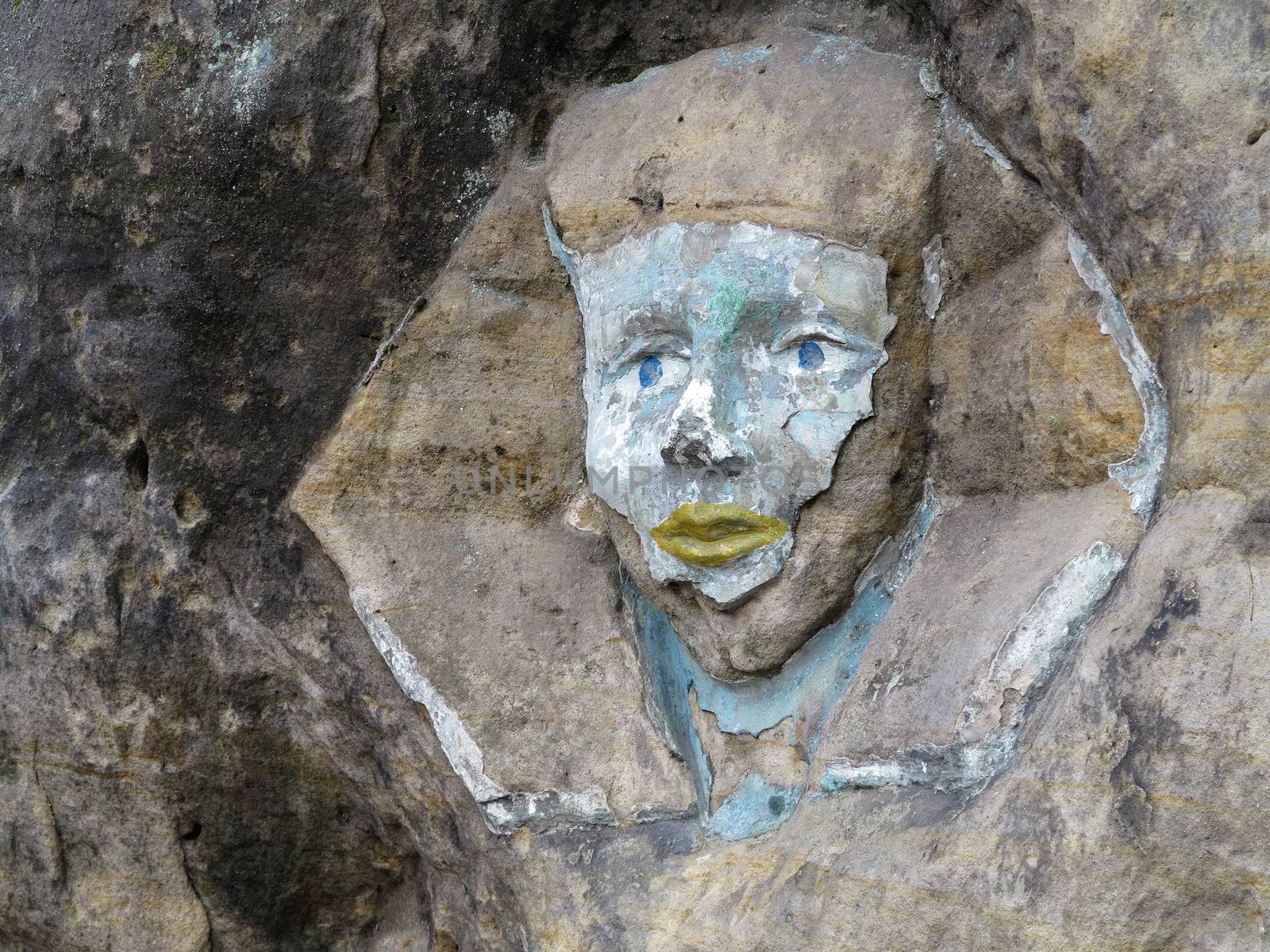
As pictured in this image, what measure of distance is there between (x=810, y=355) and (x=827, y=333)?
1.9 inches

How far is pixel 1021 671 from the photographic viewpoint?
218 cm

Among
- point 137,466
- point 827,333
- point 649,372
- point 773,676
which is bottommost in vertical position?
point 773,676

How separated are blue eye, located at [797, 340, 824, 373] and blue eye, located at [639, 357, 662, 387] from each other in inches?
10.0

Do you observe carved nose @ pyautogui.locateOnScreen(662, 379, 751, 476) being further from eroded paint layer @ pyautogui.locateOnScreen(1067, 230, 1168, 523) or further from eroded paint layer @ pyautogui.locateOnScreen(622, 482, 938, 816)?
eroded paint layer @ pyautogui.locateOnScreen(1067, 230, 1168, 523)

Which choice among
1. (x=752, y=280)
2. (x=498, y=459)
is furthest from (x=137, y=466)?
(x=752, y=280)

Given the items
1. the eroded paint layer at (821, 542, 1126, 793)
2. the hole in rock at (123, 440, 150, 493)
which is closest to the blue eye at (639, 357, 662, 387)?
the eroded paint layer at (821, 542, 1126, 793)

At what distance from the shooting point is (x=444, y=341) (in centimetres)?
283

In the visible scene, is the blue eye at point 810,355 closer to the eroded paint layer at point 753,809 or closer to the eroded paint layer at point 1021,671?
the eroded paint layer at point 1021,671

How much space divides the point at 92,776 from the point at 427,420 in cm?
97

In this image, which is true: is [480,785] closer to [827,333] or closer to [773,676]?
[773,676]

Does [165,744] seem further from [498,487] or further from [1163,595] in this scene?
[1163,595]

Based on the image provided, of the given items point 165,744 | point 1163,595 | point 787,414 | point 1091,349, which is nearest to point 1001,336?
point 1091,349

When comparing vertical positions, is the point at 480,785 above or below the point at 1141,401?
below

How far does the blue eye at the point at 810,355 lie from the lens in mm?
2469
